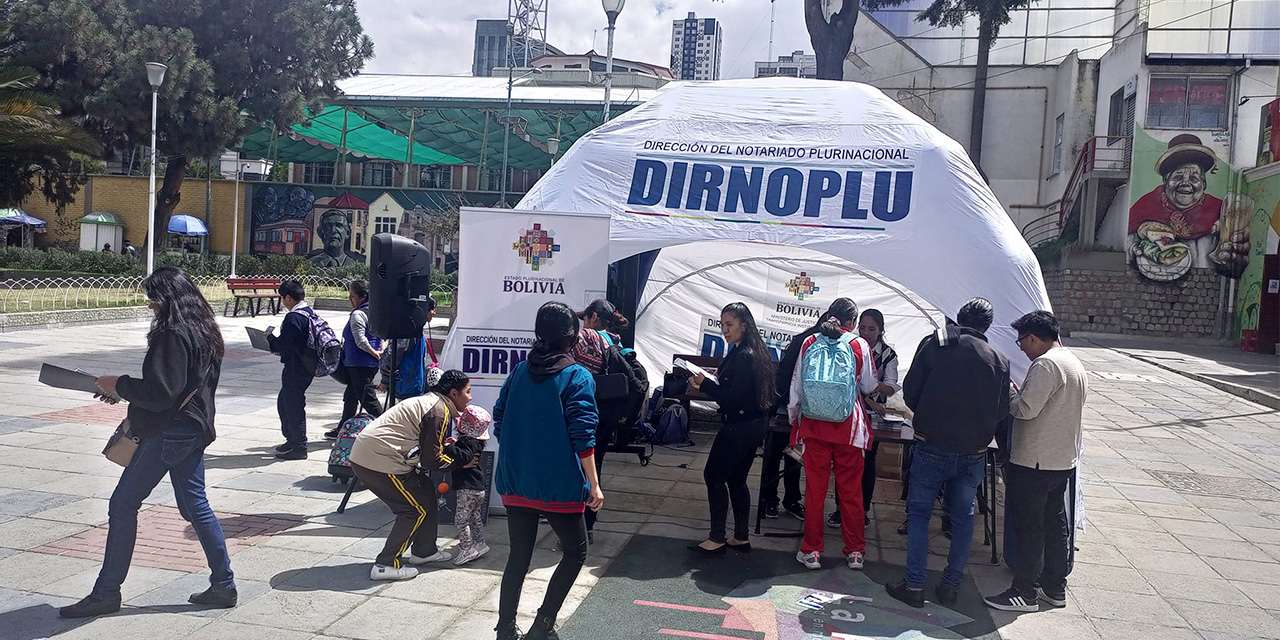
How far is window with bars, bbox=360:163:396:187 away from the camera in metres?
41.9

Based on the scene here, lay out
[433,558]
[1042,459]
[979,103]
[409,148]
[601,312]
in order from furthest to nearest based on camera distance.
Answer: [409,148]
[979,103]
[601,312]
[433,558]
[1042,459]

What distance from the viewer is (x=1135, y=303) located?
30.8 m

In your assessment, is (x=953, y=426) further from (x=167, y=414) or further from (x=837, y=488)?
(x=167, y=414)

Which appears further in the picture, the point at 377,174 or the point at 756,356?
the point at 377,174

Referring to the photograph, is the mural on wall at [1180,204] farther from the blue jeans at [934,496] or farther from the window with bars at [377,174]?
the window with bars at [377,174]

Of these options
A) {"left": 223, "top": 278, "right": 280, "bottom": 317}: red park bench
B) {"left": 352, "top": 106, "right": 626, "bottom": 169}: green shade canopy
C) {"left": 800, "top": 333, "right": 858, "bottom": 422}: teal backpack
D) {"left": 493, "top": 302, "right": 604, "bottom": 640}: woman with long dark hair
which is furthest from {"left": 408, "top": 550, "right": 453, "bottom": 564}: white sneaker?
{"left": 352, "top": 106, "right": 626, "bottom": 169}: green shade canopy

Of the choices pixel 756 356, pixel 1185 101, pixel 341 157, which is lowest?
pixel 756 356

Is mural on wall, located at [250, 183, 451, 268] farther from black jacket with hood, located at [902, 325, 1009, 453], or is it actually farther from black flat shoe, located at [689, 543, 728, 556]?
A: black jacket with hood, located at [902, 325, 1009, 453]

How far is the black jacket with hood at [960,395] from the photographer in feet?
17.7

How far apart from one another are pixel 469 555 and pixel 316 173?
130 feet

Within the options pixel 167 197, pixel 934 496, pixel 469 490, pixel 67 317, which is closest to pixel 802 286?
pixel 934 496

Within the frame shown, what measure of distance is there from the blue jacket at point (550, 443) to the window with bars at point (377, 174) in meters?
39.3

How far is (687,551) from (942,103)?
3381cm

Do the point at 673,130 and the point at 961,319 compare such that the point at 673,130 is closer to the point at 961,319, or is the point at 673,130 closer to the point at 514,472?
the point at 961,319
